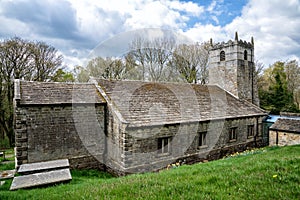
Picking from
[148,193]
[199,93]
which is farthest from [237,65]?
[148,193]

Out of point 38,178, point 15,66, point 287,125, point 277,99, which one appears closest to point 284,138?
point 287,125

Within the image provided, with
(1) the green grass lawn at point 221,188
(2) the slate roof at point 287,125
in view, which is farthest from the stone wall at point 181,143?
(1) the green grass lawn at point 221,188

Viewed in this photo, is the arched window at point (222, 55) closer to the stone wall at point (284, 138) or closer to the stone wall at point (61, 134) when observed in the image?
the stone wall at point (284, 138)

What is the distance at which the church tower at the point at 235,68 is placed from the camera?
1864 centimetres

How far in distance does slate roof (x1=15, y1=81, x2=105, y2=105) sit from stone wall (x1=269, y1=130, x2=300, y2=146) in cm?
1382

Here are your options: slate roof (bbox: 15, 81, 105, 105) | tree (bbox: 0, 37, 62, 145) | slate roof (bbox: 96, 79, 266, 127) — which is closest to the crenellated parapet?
slate roof (bbox: 96, 79, 266, 127)

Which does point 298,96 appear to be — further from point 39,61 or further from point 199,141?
point 39,61

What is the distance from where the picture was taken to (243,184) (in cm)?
477

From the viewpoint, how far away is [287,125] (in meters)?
15.8

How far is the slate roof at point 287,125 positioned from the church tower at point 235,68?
3567 mm

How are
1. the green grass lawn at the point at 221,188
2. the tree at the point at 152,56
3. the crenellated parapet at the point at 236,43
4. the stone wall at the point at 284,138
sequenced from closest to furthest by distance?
the green grass lawn at the point at 221,188 → the stone wall at the point at 284,138 → the crenellated parapet at the point at 236,43 → the tree at the point at 152,56

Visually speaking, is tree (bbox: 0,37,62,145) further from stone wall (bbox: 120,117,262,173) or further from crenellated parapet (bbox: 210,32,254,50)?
crenellated parapet (bbox: 210,32,254,50)

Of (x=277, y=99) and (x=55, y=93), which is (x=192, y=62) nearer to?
(x=277, y=99)

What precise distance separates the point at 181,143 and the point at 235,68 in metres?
10.4
